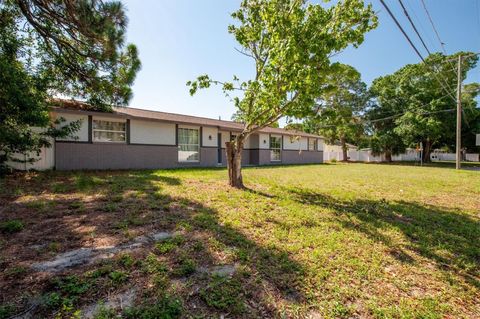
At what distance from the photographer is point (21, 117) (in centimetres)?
731

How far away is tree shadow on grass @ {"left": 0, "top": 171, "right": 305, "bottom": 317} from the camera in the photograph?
2369mm

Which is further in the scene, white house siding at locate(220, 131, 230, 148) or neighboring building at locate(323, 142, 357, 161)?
neighboring building at locate(323, 142, 357, 161)

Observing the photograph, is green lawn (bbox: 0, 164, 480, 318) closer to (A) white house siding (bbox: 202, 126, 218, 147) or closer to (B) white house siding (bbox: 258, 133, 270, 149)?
(A) white house siding (bbox: 202, 126, 218, 147)

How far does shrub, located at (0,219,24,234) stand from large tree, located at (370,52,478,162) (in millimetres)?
30698

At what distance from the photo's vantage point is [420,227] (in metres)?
4.88

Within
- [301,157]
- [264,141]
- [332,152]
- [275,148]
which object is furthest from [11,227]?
[332,152]

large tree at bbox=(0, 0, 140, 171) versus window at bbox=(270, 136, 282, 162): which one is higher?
large tree at bbox=(0, 0, 140, 171)

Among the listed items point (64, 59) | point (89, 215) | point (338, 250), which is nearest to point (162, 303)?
point (338, 250)

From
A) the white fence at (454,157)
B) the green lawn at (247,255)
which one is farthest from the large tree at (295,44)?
the white fence at (454,157)

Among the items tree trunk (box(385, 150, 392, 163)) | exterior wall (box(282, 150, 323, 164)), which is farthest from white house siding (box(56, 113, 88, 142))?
tree trunk (box(385, 150, 392, 163))

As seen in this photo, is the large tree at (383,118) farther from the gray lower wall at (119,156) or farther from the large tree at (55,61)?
the large tree at (55,61)

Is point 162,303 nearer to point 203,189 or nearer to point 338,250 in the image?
point 338,250

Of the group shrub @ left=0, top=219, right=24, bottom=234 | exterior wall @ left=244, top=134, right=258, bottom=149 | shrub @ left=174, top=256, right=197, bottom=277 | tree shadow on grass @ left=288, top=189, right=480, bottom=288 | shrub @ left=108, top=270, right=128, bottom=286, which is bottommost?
tree shadow on grass @ left=288, top=189, right=480, bottom=288

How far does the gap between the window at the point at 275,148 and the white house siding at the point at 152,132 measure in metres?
9.12
